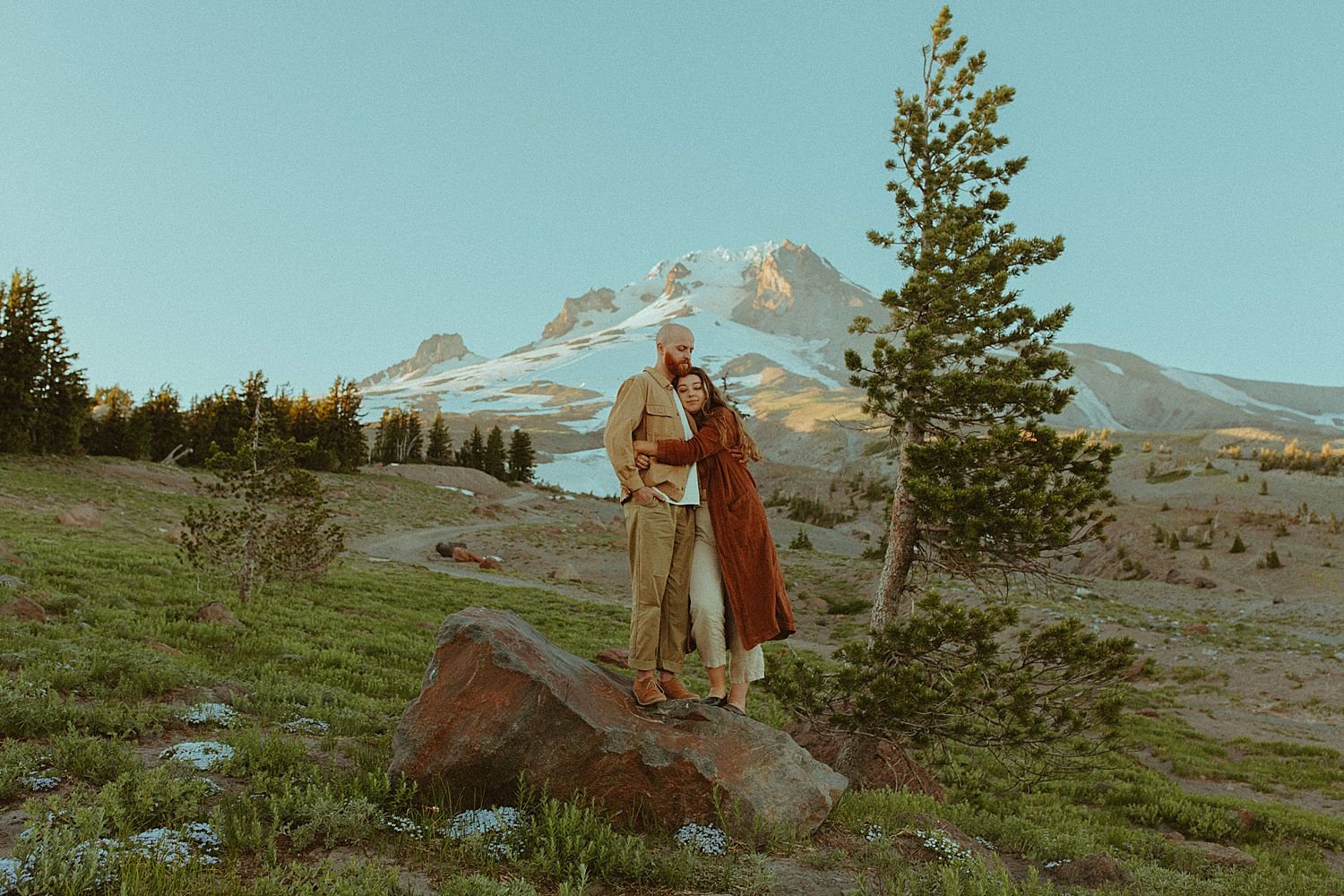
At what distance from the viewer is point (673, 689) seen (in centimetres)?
575

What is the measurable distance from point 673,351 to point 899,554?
379 centimetres

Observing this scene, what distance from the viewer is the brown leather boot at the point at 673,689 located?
5723 mm

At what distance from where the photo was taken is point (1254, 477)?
43094 millimetres

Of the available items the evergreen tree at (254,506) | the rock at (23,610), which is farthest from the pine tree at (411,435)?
the rock at (23,610)

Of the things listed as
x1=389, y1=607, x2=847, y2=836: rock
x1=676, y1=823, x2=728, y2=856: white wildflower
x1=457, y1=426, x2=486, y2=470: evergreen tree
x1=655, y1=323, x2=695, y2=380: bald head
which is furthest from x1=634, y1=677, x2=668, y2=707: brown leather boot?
x1=457, y1=426, x2=486, y2=470: evergreen tree

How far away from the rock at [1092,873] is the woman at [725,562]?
107 inches

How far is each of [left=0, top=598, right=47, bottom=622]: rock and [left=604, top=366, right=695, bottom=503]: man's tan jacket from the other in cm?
795

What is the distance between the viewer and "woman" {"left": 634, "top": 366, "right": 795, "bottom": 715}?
221 inches

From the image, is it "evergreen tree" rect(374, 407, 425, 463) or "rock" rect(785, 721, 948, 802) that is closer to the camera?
"rock" rect(785, 721, 948, 802)

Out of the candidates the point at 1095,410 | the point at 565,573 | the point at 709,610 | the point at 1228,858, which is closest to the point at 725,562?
the point at 709,610

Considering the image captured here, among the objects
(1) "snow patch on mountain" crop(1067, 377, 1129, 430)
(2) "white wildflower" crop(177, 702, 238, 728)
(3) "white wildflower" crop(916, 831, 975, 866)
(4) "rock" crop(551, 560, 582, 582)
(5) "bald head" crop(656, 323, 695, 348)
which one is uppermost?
(1) "snow patch on mountain" crop(1067, 377, 1129, 430)

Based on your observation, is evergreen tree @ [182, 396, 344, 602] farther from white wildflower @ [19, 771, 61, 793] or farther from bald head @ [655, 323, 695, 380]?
bald head @ [655, 323, 695, 380]

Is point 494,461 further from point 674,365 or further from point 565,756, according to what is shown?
point 565,756

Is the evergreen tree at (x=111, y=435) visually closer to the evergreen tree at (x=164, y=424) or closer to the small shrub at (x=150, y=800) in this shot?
the evergreen tree at (x=164, y=424)
